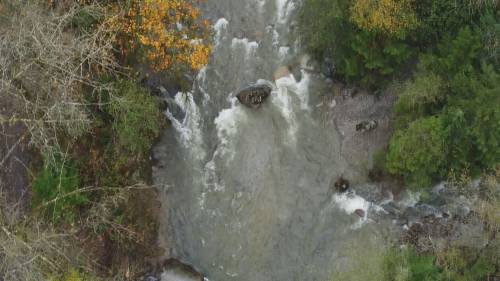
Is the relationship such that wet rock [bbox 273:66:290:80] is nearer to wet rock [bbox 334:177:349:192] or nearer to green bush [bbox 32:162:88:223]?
wet rock [bbox 334:177:349:192]

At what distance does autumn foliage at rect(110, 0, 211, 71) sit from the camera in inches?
647

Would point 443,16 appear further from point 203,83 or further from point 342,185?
point 203,83

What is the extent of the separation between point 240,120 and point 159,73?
331 centimetres

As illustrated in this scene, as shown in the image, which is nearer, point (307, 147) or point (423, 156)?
point (423, 156)

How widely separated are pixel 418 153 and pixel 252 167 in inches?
229

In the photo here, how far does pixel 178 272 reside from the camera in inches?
742

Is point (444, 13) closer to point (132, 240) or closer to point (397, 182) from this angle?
point (397, 182)

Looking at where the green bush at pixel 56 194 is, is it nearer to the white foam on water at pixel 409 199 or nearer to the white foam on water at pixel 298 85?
the white foam on water at pixel 298 85

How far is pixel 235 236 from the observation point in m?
19.1

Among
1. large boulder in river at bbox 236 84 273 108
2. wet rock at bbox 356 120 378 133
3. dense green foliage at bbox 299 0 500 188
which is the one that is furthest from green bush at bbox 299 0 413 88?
large boulder in river at bbox 236 84 273 108

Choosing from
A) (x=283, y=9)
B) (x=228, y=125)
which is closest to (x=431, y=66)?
(x=283, y=9)

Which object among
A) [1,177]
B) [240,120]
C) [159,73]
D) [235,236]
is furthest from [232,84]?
[1,177]

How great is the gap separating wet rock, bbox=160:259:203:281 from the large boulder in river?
20.1 ft

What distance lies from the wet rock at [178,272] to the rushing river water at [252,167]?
27 centimetres
